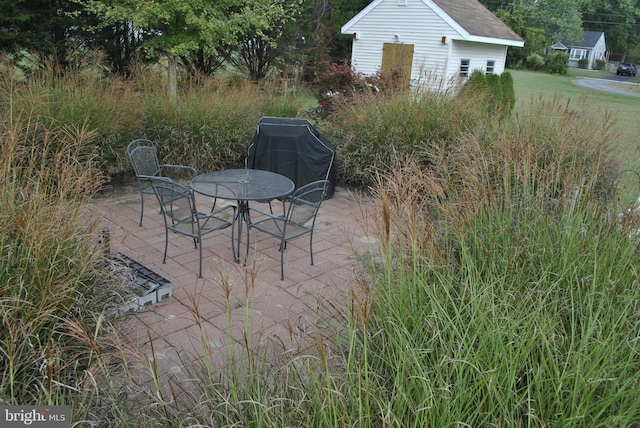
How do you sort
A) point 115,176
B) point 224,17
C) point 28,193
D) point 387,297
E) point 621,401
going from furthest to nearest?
point 224,17 < point 115,176 < point 28,193 < point 387,297 < point 621,401

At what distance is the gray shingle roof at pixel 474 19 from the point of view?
49.4ft

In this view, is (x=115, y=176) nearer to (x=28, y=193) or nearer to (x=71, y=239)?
(x=28, y=193)

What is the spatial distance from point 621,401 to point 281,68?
45.8 feet

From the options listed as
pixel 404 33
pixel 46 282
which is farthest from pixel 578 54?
pixel 46 282

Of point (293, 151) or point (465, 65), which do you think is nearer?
point (293, 151)

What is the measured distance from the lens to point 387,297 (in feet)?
6.68

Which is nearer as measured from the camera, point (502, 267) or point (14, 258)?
point (14, 258)

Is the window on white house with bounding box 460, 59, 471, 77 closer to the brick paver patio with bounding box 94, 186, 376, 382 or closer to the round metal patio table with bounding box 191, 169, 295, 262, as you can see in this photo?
the brick paver patio with bounding box 94, 186, 376, 382

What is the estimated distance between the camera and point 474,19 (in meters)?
16.2

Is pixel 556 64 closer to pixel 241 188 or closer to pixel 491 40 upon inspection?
pixel 491 40

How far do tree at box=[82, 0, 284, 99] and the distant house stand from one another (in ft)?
167

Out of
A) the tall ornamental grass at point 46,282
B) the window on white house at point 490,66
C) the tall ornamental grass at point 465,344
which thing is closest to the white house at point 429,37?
the window on white house at point 490,66

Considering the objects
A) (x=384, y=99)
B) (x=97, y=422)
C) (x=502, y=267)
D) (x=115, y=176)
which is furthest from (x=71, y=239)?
(x=384, y=99)

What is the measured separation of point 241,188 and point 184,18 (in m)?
4.72
